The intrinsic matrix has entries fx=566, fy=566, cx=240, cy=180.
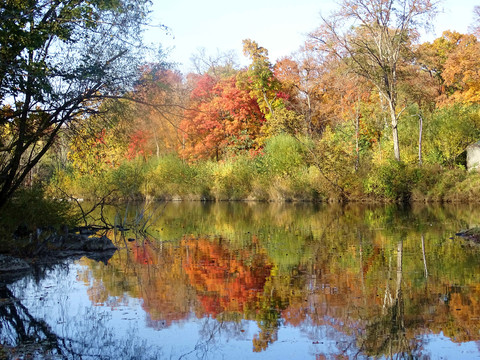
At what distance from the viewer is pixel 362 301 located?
7234mm

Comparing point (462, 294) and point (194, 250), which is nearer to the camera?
point (462, 294)

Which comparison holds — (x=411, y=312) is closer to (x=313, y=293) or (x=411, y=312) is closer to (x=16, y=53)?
(x=313, y=293)

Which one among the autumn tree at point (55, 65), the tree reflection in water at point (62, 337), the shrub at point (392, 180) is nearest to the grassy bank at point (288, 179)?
the shrub at point (392, 180)

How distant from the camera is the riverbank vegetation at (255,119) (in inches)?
473

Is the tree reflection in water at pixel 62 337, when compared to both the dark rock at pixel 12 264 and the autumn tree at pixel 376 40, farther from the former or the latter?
the autumn tree at pixel 376 40

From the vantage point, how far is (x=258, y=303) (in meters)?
7.32

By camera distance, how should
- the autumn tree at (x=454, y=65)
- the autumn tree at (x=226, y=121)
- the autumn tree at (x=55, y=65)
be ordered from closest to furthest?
the autumn tree at (x=55, y=65) → the autumn tree at (x=454, y=65) → the autumn tree at (x=226, y=121)

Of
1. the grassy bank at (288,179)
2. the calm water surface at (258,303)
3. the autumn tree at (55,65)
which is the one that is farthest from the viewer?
the grassy bank at (288,179)

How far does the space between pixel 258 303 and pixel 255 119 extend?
36794 mm

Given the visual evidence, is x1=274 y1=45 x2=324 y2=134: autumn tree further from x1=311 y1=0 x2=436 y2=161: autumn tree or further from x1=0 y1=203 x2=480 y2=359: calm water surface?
x1=0 y1=203 x2=480 y2=359: calm water surface

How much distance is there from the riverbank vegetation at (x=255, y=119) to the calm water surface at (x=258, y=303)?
129 inches

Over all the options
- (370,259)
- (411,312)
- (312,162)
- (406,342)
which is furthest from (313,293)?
(312,162)

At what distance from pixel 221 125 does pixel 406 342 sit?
120 ft

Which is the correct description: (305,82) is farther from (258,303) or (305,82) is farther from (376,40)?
(258,303)
